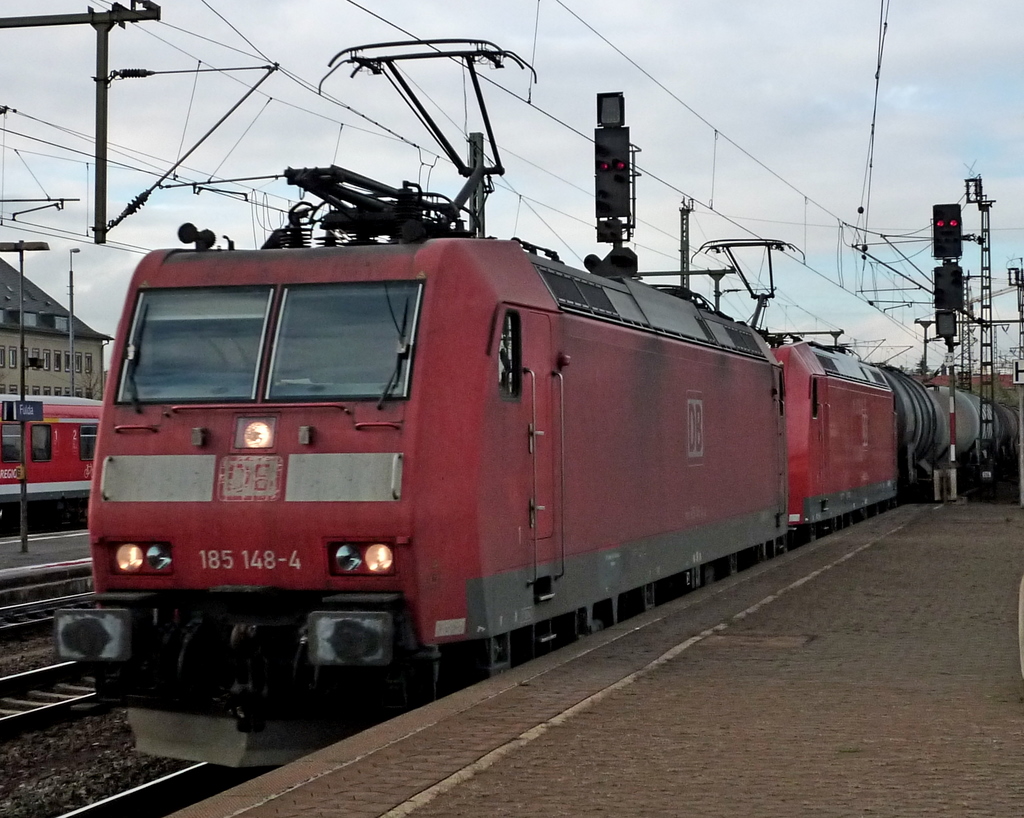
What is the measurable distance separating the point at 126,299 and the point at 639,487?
5115 millimetres

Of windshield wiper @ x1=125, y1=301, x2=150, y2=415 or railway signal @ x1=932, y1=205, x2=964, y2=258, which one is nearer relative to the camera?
windshield wiper @ x1=125, y1=301, x2=150, y2=415

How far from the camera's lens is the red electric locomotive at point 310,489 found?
874 cm

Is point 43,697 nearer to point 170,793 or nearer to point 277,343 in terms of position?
point 170,793

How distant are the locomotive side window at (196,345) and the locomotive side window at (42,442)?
2641 centimetres

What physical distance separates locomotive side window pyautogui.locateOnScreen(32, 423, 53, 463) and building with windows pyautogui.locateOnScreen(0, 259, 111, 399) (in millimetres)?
47172

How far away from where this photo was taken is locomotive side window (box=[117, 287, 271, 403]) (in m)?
9.32

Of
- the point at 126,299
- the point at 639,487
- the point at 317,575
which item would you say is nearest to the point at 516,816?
the point at 317,575

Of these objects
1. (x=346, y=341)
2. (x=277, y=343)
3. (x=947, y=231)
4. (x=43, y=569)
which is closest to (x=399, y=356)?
(x=346, y=341)

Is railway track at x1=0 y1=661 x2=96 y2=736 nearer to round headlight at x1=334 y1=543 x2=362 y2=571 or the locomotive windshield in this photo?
the locomotive windshield

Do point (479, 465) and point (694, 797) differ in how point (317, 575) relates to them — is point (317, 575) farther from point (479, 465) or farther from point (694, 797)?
point (694, 797)

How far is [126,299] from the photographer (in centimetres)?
977

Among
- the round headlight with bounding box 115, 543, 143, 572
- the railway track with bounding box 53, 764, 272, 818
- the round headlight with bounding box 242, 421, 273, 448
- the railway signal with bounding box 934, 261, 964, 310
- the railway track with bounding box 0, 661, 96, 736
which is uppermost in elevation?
the railway signal with bounding box 934, 261, 964, 310

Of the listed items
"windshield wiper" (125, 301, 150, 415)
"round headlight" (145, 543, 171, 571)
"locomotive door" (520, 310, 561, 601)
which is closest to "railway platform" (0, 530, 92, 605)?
"windshield wiper" (125, 301, 150, 415)

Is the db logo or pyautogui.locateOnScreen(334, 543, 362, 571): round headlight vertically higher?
the db logo
